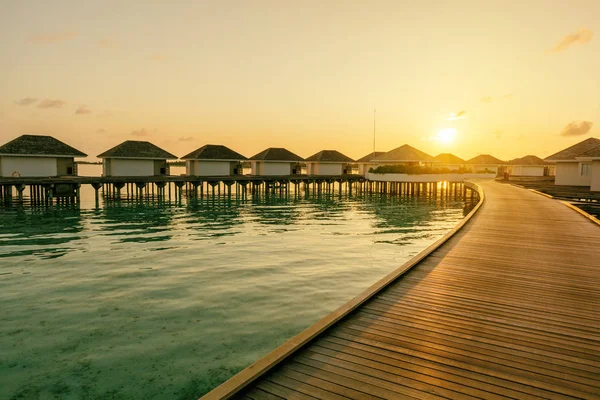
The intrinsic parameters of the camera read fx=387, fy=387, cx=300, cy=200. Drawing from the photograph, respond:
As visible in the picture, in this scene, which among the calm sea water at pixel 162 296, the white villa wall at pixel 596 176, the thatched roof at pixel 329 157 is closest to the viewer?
the calm sea water at pixel 162 296

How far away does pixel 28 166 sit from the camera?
37000 millimetres

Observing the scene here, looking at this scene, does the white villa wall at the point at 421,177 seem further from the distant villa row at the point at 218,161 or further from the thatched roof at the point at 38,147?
the thatched roof at the point at 38,147

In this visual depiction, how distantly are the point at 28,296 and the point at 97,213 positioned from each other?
19.7m

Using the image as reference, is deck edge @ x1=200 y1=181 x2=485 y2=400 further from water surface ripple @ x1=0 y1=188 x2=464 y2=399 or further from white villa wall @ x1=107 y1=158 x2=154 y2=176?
white villa wall @ x1=107 y1=158 x2=154 y2=176

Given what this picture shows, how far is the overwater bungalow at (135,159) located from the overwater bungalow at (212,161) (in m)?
3.58

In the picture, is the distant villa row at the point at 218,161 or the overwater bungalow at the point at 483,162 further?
the overwater bungalow at the point at 483,162

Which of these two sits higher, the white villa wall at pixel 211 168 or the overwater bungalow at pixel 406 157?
the overwater bungalow at pixel 406 157

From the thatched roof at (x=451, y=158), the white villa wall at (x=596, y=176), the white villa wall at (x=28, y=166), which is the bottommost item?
the white villa wall at (x=596, y=176)

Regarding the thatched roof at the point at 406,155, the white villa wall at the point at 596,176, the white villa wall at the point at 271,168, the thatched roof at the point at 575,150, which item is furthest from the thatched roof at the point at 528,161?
the white villa wall at the point at 596,176

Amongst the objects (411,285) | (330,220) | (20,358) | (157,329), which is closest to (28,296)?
(20,358)

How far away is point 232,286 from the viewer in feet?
36.3

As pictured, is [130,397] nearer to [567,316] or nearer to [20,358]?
[20,358]

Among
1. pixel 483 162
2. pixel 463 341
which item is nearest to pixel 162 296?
pixel 463 341

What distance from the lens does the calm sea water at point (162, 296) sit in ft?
21.5
